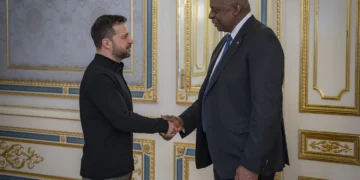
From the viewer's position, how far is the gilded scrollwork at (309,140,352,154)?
3.11 meters

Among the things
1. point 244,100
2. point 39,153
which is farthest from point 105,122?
point 39,153

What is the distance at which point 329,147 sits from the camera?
314 centimetres

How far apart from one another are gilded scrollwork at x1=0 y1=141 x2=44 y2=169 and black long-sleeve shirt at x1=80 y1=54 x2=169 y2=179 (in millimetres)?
1840

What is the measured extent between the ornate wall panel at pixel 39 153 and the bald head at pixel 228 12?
1.76 metres

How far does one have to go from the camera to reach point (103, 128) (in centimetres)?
246

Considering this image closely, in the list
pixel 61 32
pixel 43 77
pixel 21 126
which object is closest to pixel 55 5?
pixel 61 32

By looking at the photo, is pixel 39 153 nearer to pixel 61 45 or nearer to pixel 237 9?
pixel 61 45

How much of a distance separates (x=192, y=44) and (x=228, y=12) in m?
1.28

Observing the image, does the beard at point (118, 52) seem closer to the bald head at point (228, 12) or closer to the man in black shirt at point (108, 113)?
the man in black shirt at point (108, 113)

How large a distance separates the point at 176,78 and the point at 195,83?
147mm

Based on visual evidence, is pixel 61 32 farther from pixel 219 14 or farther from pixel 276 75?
pixel 276 75

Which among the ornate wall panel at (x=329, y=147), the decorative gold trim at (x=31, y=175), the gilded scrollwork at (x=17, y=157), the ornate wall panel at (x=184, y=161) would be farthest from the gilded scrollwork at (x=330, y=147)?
the gilded scrollwork at (x=17, y=157)

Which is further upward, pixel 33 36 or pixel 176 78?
pixel 33 36

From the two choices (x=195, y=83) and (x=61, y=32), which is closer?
(x=195, y=83)
